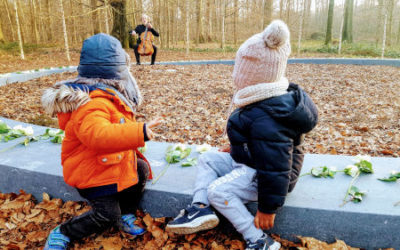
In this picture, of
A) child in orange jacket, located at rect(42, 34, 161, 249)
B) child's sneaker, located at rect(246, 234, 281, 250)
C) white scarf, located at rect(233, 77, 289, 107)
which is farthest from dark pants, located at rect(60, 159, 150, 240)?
white scarf, located at rect(233, 77, 289, 107)

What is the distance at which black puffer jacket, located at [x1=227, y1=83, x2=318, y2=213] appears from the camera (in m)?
1.68

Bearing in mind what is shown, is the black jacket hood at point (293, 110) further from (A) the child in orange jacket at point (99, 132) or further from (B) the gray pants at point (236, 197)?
(A) the child in orange jacket at point (99, 132)

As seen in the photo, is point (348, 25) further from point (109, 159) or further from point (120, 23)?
point (109, 159)

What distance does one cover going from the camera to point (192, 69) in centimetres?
1058

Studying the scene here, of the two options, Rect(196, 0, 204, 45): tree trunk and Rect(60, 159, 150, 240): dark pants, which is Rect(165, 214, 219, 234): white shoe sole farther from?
Rect(196, 0, 204, 45): tree trunk

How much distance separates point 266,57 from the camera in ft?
5.84

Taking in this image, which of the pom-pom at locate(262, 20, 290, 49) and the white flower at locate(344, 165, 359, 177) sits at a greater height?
the pom-pom at locate(262, 20, 290, 49)

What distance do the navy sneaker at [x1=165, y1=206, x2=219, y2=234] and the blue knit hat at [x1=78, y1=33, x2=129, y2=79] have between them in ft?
3.49

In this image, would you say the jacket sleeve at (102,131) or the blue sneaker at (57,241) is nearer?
the jacket sleeve at (102,131)

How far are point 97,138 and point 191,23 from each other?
1167 inches

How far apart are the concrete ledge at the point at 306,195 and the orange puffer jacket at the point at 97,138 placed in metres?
0.39

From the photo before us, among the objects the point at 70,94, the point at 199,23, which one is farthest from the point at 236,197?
the point at 199,23

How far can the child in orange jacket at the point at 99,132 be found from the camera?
1.77 metres

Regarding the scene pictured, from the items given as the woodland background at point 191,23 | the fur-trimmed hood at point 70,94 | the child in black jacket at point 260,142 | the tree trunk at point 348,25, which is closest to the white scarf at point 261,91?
the child in black jacket at point 260,142
